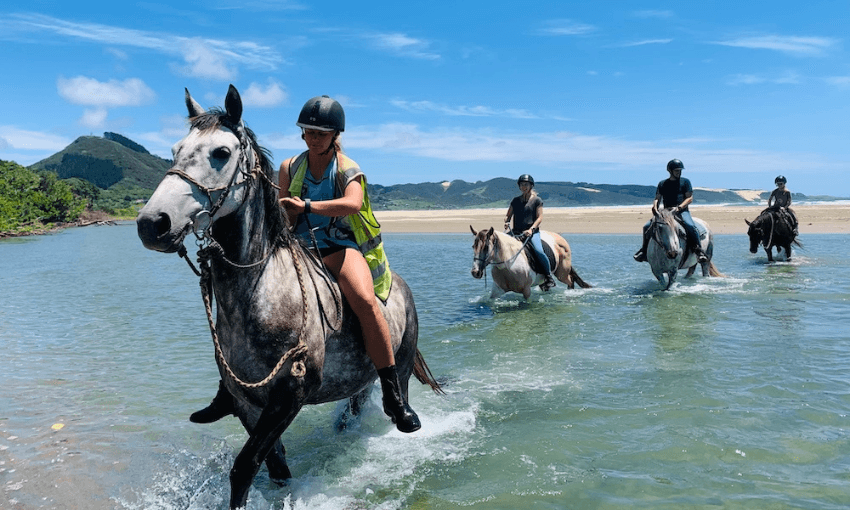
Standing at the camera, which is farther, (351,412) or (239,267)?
(351,412)

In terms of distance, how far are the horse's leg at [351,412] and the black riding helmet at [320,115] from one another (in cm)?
278

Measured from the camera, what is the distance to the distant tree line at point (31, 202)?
50.8 metres

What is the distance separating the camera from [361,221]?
4199mm

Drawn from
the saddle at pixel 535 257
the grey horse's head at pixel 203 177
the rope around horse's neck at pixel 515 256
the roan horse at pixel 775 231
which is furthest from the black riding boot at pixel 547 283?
the grey horse's head at pixel 203 177

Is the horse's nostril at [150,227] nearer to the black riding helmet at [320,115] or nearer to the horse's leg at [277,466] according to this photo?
the black riding helmet at [320,115]

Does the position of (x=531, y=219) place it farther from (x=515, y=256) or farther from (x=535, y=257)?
(x=515, y=256)

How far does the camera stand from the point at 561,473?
15.1 feet

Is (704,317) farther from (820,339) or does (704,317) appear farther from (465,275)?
(465,275)

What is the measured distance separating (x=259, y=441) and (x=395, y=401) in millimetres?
1176

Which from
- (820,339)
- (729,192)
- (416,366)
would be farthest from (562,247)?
(729,192)

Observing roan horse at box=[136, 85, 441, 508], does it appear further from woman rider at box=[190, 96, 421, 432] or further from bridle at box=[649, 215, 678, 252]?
bridle at box=[649, 215, 678, 252]

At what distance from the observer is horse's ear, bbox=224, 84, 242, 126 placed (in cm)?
321

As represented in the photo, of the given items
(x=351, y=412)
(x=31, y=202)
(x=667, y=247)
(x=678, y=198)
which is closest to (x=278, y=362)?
(x=351, y=412)

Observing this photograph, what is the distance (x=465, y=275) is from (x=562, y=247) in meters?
5.04
